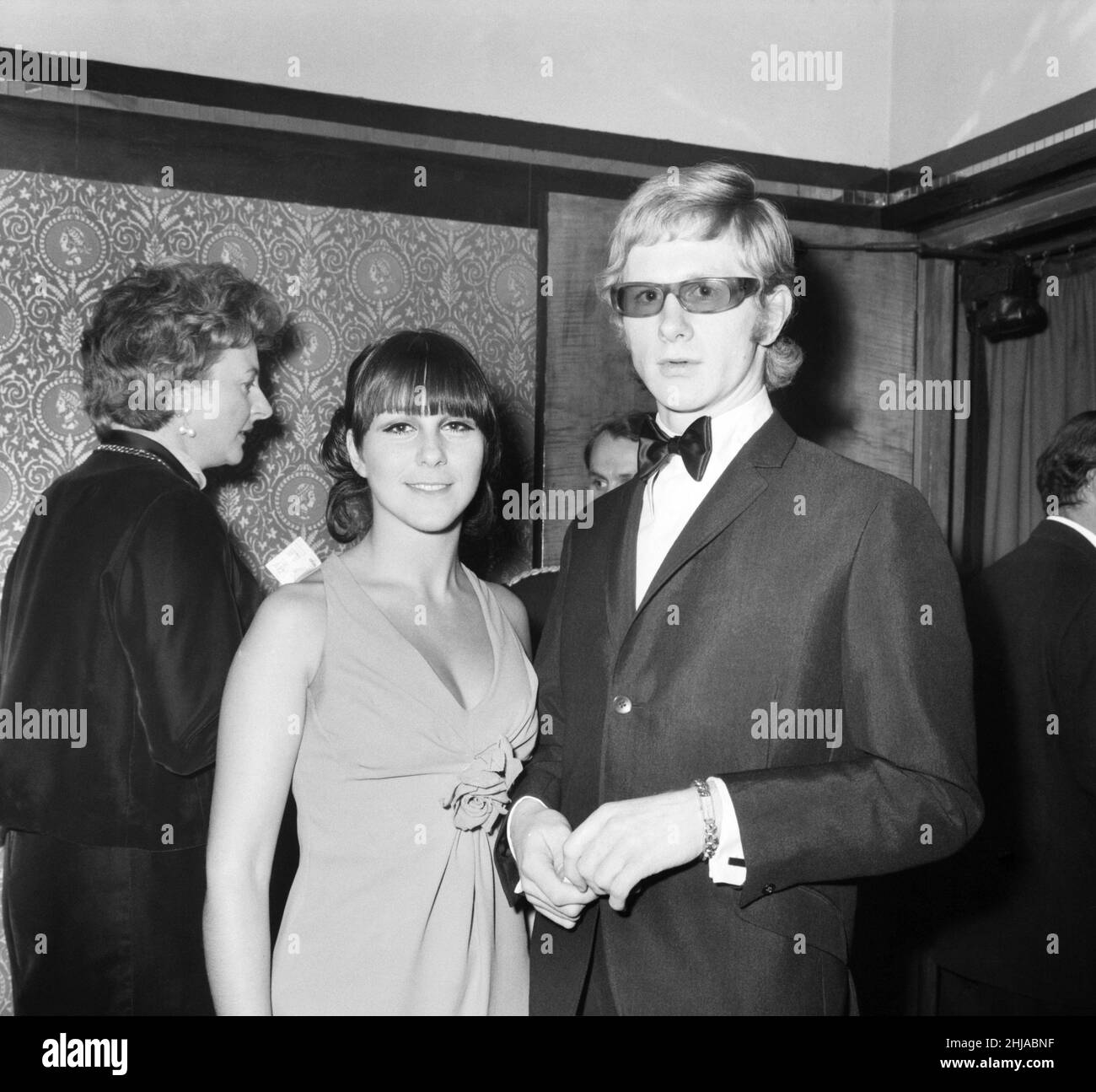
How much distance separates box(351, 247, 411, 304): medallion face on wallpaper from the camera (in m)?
3.34

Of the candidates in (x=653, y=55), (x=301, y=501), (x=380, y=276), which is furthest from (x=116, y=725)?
(x=653, y=55)

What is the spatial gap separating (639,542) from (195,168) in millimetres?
2081

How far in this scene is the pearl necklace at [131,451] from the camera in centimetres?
278

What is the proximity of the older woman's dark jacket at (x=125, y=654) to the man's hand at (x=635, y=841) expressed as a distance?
144 cm

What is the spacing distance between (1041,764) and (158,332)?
101 inches

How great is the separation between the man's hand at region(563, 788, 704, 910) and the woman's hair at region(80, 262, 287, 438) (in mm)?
1884

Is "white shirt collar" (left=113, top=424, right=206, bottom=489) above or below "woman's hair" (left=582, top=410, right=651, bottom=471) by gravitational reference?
below

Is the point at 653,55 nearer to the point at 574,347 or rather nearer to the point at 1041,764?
the point at 574,347

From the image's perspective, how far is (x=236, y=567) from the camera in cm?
290

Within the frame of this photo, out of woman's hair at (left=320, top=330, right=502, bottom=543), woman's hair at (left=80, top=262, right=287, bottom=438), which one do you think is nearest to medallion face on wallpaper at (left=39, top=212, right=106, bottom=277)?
woman's hair at (left=80, top=262, right=287, bottom=438)

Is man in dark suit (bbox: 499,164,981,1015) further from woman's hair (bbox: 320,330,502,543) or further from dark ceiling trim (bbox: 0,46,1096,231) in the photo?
dark ceiling trim (bbox: 0,46,1096,231)

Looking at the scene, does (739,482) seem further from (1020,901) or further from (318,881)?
(1020,901)

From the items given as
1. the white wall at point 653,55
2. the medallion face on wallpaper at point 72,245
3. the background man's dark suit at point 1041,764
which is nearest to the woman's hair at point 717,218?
the background man's dark suit at point 1041,764
